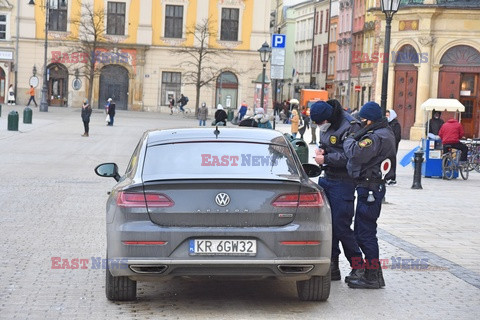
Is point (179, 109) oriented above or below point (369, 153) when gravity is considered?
below

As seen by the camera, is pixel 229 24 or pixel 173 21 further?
pixel 229 24

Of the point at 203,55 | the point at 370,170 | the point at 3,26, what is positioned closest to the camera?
the point at 370,170

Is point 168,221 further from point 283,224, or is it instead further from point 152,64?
point 152,64

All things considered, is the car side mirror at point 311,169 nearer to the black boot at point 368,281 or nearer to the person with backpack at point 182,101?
the black boot at point 368,281

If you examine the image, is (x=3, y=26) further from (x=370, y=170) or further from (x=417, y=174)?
(x=370, y=170)

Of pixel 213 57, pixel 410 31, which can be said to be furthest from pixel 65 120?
pixel 213 57

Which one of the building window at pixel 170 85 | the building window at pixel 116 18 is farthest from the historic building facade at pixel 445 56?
the building window at pixel 116 18

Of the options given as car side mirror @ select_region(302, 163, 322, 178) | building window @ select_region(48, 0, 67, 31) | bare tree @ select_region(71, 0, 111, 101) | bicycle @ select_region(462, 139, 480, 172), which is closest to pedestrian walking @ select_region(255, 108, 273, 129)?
bicycle @ select_region(462, 139, 480, 172)

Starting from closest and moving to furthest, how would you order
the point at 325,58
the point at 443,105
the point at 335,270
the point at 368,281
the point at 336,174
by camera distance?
the point at 368,281, the point at 336,174, the point at 335,270, the point at 443,105, the point at 325,58

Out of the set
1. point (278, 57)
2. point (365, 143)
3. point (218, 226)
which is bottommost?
point (218, 226)

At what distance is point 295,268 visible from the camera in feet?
26.3

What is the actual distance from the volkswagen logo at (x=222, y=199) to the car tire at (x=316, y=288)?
3.73 feet

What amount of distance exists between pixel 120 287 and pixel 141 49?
6956 centimetres

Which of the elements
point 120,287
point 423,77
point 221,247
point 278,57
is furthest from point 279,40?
point 221,247
